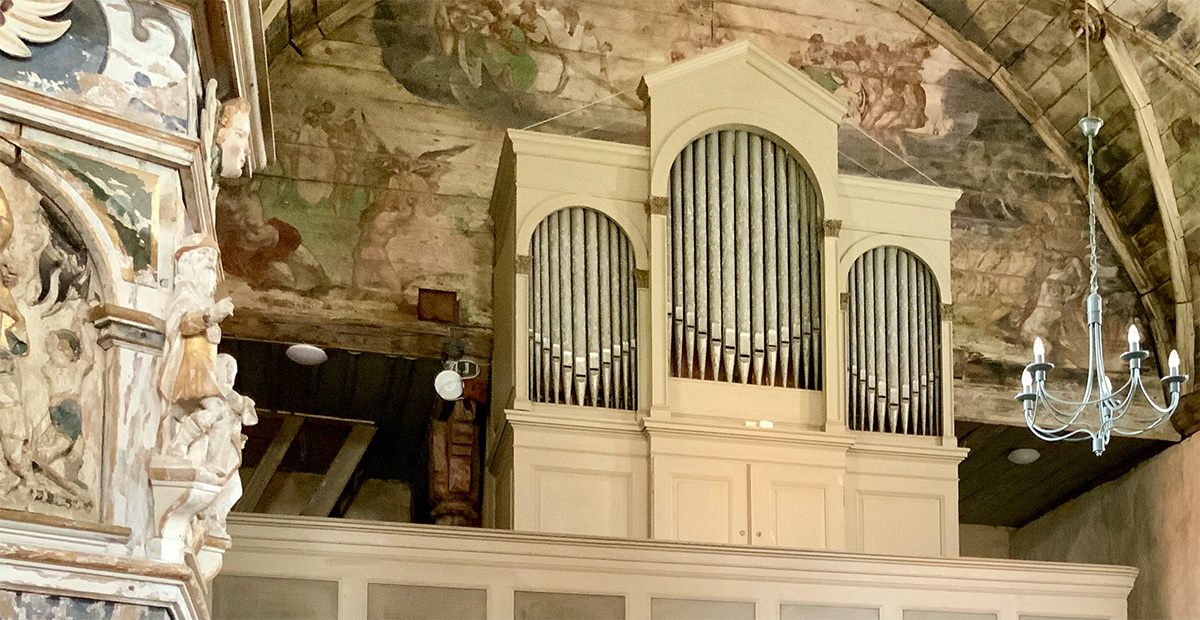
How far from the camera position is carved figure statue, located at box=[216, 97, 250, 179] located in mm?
6422

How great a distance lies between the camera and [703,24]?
14.0 meters

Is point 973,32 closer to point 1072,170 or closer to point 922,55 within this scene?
point 922,55

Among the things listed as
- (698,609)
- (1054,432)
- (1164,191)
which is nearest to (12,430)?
(698,609)

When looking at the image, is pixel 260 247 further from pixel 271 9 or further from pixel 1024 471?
pixel 1024 471

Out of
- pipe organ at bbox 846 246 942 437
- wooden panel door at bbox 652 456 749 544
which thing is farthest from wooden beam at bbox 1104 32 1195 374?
wooden panel door at bbox 652 456 749 544

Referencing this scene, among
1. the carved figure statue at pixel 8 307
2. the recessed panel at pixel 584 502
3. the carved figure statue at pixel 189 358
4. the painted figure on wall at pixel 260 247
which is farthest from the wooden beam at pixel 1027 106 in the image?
the carved figure statue at pixel 8 307

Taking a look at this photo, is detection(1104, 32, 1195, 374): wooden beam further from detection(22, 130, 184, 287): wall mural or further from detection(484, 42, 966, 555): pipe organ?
detection(22, 130, 184, 287): wall mural

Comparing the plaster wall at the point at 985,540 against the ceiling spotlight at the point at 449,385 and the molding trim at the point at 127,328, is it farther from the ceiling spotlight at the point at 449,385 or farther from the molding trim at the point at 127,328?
the molding trim at the point at 127,328

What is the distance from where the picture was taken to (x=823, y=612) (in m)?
11.3

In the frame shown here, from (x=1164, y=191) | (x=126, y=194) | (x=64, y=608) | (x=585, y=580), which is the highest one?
(x=1164, y=191)

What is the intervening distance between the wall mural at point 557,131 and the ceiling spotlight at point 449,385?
0.70 meters

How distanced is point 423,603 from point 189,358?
5.22m

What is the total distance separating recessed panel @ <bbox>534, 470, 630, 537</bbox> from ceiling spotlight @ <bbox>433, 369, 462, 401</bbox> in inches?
42.4

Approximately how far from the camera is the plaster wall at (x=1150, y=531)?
1354cm
